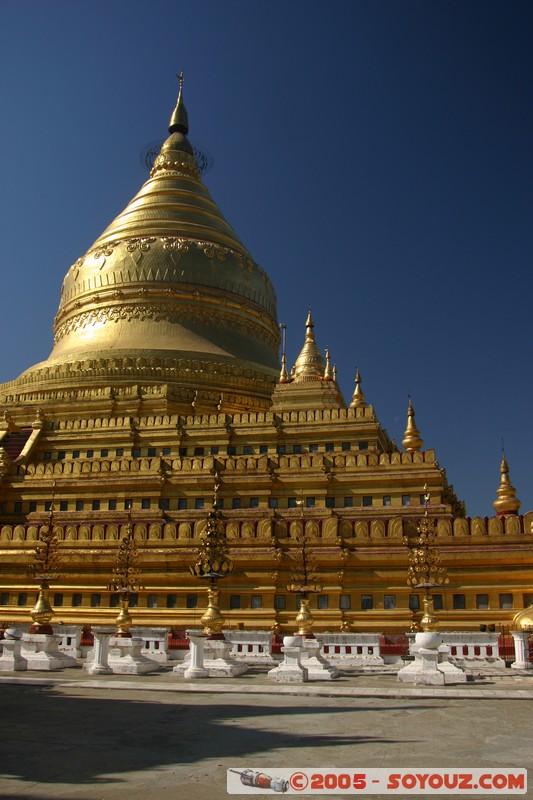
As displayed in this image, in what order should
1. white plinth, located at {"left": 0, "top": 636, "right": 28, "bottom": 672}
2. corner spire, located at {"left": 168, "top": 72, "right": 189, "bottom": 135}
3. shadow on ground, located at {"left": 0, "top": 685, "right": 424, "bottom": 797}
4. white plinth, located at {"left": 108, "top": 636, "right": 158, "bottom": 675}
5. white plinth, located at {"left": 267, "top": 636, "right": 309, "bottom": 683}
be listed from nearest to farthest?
shadow on ground, located at {"left": 0, "top": 685, "right": 424, "bottom": 797} → white plinth, located at {"left": 267, "top": 636, "right": 309, "bottom": 683} → white plinth, located at {"left": 108, "top": 636, "right": 158, "bottom": 675} → white plinth, located at {"left": 0, "top": 636, "right": 28, "bottom": 672} → corner spire, located at {"left": 168, "top": 72, "right": 189, "bottom": 135}

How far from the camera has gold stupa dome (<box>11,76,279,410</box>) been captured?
4553 centimetres

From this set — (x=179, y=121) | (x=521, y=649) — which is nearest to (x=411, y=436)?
(x=521, y=649)

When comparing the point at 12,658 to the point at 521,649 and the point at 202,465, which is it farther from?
the point at 521,649

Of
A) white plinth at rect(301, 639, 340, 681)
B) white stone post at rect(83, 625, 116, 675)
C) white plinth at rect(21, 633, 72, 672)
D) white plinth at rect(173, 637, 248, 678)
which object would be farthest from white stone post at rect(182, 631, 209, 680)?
white plinth at rect(21, 633, 72, 672)

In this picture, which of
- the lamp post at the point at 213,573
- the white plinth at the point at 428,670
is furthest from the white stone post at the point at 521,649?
the lamp post at the point at 213,573

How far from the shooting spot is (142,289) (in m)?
50.8

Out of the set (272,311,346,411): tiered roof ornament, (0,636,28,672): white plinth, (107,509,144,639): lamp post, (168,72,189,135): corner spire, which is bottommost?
(0,636,28,672): white plinth

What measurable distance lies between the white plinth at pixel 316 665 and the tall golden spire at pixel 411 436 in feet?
54.6

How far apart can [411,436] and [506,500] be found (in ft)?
18.3

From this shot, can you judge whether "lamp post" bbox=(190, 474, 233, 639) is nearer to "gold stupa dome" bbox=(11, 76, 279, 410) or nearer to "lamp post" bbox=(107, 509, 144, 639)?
"lamp post" bbox=(107, 509, 144, 639)

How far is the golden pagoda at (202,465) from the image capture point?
30281 millimetres

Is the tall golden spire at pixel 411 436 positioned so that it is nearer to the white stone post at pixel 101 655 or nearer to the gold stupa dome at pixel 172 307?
the gold stupa dome at pixel 172 307

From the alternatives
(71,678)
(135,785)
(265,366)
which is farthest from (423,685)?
(265,366)

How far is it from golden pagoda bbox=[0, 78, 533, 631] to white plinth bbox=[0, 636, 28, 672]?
26.4 feet
